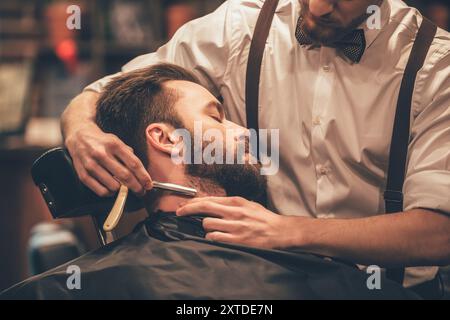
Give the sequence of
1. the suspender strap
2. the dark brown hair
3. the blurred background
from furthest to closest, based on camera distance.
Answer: the blurred background → the suspender strap → the dark brown hair

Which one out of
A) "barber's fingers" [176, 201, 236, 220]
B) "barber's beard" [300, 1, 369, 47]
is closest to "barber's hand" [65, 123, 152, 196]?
"barber's fingers" [176, 201, 236, 220]

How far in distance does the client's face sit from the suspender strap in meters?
0.14

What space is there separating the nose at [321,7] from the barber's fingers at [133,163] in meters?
0.62

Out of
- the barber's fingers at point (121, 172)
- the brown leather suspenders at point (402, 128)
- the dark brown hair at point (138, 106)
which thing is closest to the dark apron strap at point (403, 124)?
the brown leather suspenders at point (402, 128)

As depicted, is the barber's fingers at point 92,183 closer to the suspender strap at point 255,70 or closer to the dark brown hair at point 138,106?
the dark brown hair at point 138,106

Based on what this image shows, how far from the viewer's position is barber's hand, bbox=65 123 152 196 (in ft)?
5.54

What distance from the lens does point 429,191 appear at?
1702 mm

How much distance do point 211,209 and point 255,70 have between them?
536 mm

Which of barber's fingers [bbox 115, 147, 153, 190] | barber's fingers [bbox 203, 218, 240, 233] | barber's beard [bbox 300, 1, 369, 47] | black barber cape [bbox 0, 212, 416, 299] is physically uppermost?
barber's beard [bbox 300, 1, 369, 47]

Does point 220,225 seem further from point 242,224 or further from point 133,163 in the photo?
point 133,163

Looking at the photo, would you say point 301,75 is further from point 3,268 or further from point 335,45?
point 3,268

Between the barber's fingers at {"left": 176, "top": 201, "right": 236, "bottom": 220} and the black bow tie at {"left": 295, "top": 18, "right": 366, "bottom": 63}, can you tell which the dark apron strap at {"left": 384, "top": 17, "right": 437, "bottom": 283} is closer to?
the black bow tie at {"left": 295, "top": 18, "right": 366, "bottom": 63}

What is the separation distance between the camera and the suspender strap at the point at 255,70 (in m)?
2.00
